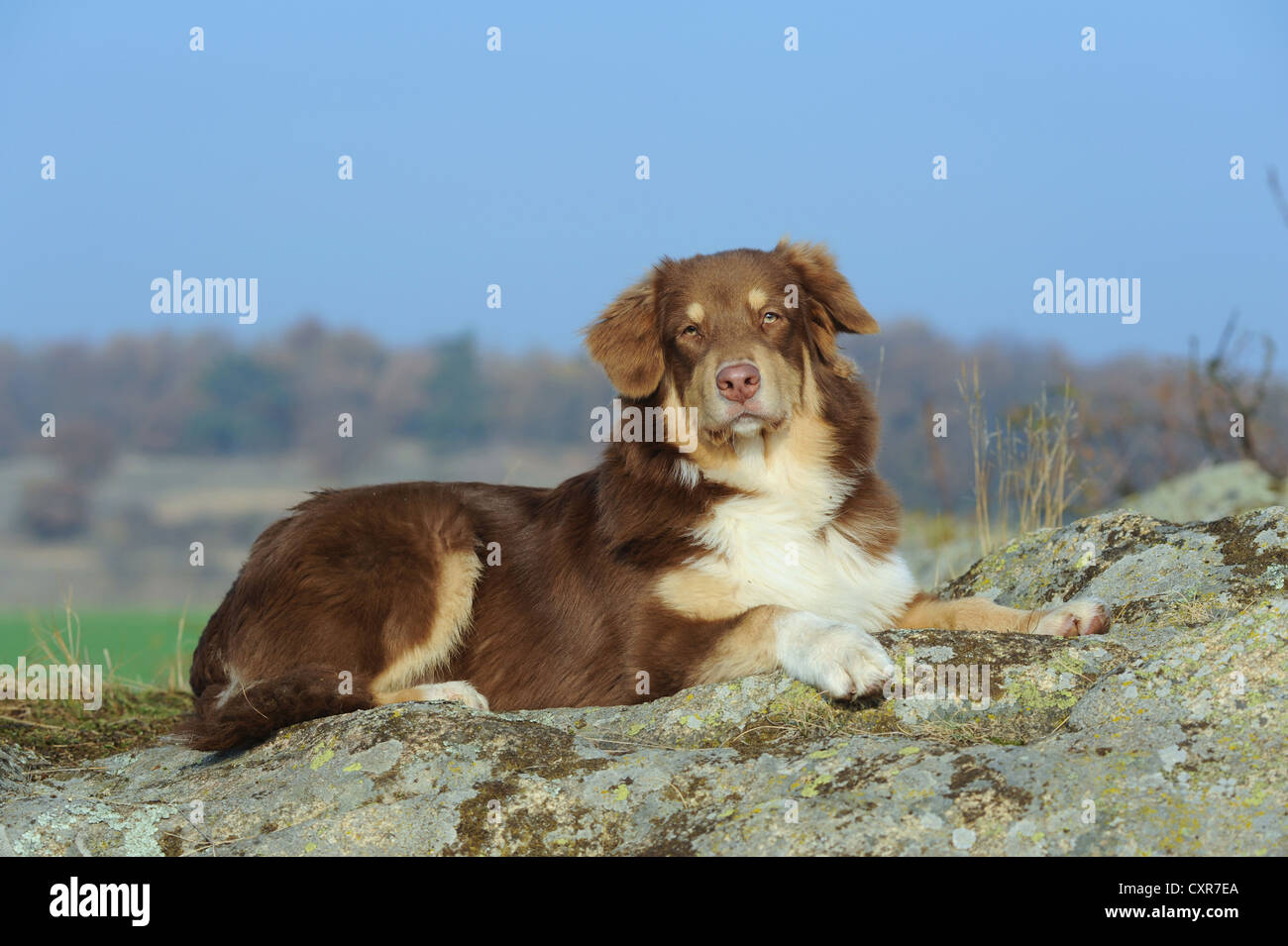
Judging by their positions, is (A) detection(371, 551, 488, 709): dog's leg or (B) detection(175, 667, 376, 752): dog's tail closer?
(B) detection(175, 667, 376, 752): dog's tail

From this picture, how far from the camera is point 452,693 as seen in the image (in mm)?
5285

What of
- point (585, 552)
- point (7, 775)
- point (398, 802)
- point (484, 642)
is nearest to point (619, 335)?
point (585, 552)

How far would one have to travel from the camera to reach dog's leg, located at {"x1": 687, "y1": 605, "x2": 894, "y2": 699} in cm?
421

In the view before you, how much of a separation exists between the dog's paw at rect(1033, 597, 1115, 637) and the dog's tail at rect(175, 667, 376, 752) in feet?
9.55

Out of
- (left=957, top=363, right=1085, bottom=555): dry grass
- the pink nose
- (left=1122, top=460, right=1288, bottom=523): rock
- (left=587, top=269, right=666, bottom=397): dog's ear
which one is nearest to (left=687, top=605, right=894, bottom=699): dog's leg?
the pink nose

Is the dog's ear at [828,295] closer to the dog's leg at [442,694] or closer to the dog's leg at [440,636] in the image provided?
the dog's leg at [440,636]

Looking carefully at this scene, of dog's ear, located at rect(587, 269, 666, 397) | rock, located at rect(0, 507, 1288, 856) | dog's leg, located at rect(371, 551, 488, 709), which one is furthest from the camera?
dog's ear, located at rect(587, 269, 666, 397)

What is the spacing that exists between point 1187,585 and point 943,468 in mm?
8081

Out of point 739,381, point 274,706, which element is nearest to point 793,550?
point 739,381

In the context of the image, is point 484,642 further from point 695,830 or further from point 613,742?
point 695,830

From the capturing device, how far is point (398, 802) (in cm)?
376

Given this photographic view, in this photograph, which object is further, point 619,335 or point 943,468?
point 943,468

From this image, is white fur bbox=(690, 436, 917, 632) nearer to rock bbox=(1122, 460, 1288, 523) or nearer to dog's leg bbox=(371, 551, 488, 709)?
dog's leg bbox=(371, 551, 488, 709)

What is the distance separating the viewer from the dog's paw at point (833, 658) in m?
4.20
